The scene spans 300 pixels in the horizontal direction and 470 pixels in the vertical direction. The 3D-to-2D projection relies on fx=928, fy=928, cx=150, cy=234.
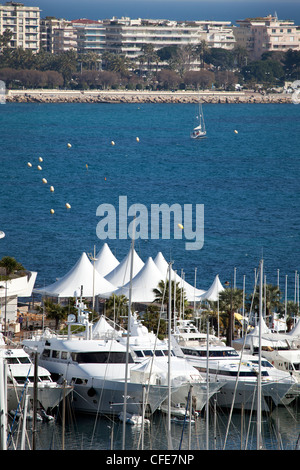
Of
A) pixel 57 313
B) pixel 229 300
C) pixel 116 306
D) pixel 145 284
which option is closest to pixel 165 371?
pixel 57 313

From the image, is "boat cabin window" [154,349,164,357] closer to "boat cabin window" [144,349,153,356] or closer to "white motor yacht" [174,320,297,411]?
"boat cabin window" [144,349,153,356]

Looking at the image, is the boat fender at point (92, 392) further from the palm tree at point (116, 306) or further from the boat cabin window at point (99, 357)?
the palm tree at point (116, 306)

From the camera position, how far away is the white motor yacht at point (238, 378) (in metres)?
26.8

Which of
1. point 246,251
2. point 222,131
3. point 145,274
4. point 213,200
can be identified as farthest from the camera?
point 222,131

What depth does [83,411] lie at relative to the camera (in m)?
26.4

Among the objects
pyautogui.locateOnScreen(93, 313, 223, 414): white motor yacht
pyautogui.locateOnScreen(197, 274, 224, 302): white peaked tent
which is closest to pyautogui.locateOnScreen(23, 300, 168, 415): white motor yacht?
pyautogui.locateOnScreen(93, 313, 223, 414): white motor yacht

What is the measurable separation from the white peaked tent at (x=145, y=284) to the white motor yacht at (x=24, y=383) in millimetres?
10075

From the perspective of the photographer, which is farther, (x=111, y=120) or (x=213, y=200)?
(x=111, y=120)

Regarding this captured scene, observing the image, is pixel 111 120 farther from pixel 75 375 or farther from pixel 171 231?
pixel 75 375

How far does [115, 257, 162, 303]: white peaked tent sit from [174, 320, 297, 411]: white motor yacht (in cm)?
779

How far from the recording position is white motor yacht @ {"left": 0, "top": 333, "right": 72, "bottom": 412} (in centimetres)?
2477

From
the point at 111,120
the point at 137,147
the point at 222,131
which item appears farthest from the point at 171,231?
the point at 111,120

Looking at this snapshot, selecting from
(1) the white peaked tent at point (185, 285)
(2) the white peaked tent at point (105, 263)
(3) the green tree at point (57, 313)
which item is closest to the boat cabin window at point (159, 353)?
(3) the green tree at point (57, 313)

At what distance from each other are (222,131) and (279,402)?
4801 inches
